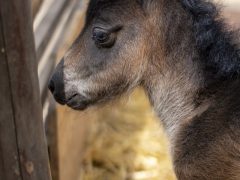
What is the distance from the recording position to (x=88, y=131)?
6.28m

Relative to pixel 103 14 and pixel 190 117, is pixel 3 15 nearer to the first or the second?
pixel 103 14

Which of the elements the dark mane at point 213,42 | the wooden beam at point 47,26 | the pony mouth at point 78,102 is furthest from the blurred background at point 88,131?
the dark mane at point 213,42

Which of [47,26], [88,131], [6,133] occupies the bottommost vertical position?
[88,131]

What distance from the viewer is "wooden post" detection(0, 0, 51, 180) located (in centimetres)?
245

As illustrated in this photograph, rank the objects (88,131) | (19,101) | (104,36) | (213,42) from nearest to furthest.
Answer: (19,101), (213,42), (104,36), (88,131)

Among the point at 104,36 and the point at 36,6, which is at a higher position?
the point at 104,36

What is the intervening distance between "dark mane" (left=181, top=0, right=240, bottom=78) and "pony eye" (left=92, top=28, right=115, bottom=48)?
512 mm

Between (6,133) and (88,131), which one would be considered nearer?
(6,133)

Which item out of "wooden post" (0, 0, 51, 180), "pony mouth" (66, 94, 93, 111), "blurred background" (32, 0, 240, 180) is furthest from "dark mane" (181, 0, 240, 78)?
"wooden post" (0, 0, 51, 180)

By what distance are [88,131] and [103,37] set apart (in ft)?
9.45

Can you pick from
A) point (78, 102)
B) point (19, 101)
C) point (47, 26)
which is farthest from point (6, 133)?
point (47, 26)

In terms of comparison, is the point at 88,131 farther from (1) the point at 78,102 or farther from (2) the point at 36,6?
(1) the point at 78,102

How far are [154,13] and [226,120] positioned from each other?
827mm

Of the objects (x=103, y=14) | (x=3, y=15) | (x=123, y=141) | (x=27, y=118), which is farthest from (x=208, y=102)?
(x=123, y=141)
